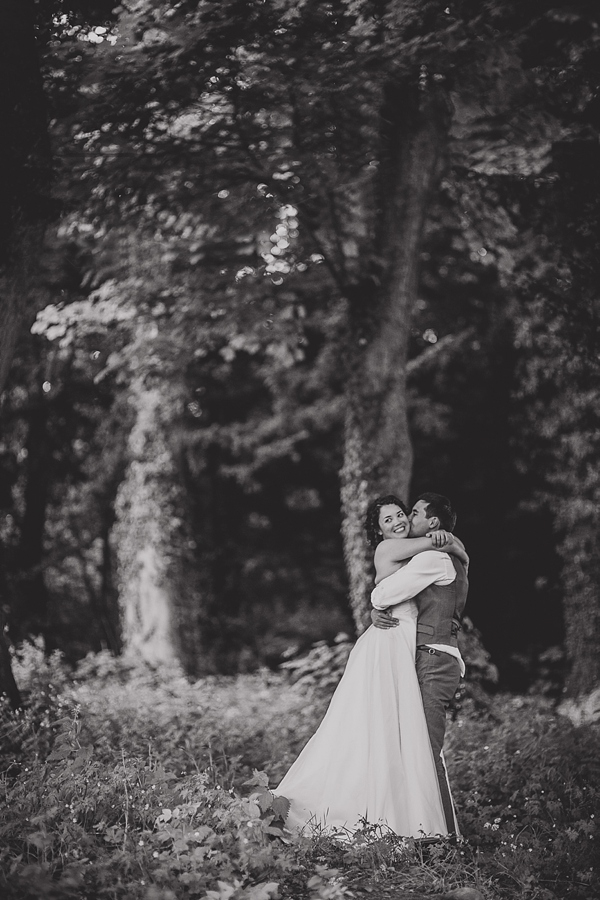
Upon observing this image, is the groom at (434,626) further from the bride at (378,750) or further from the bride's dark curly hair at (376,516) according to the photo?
the bride's dark curly hair at (376,516)

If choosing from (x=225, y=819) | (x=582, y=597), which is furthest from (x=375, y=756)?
(x=582, y=597)

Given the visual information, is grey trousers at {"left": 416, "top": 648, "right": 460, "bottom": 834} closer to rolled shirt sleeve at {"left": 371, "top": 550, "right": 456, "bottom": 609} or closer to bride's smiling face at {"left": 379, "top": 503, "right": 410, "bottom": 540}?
rolled shirt sleeve at {"left": 371, "top": 550, "right": 456, "bottom": 609}

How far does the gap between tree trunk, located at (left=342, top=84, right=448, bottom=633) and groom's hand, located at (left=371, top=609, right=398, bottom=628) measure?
275cm

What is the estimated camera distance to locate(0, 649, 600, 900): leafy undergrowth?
171 inches

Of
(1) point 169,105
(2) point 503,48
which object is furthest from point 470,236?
(1) point 169,105

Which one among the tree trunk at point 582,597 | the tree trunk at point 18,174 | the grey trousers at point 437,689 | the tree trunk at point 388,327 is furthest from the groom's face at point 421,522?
the tree trunk at point 582,597

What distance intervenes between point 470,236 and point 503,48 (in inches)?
129

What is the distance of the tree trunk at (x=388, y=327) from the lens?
859 cm

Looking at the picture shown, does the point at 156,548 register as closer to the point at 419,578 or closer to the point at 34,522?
the point at 34,522

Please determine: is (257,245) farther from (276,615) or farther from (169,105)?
(276,615)

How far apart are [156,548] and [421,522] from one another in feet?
26.2

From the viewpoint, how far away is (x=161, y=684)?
10547mm

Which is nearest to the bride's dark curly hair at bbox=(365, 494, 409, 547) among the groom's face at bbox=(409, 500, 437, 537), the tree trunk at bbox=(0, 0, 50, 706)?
the groom's face at bbox=(409, 500, 437, 537)

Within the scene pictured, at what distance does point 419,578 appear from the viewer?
18.3ft
